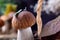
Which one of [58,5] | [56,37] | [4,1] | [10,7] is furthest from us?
[4,1]

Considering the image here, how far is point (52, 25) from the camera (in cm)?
62

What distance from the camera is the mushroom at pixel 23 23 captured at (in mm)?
607

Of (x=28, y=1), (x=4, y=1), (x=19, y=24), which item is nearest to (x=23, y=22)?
(x=19, y=24)

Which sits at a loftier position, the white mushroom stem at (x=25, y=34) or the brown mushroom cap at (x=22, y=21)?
the brown mushroom cap at (x=22, y=21)

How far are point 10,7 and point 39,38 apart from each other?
0.99 metres

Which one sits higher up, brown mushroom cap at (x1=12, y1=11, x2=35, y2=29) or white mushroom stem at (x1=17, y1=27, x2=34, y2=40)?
brown mushroom cap at (x1=12, y1=11, x2=35, y2=29)

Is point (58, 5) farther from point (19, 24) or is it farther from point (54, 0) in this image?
point (19, 24)

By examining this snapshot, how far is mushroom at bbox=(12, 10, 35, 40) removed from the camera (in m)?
0.61

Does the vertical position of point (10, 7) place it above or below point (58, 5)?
above

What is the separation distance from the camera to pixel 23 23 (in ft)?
2.00

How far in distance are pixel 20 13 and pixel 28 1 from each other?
31 cm

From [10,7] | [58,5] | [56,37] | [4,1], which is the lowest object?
[56,37]

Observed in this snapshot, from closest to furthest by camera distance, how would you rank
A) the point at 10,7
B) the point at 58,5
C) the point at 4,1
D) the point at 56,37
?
the point at 56,37 → the point at 58,5 → the point at 10,7 → the point at 4,1

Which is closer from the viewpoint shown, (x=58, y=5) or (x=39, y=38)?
(x=39, y=38)
